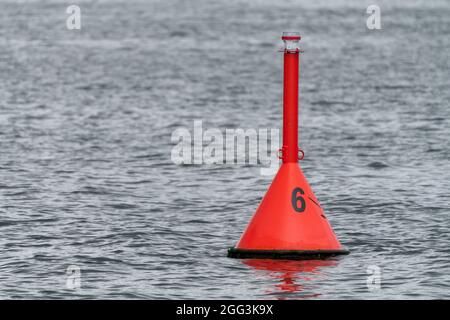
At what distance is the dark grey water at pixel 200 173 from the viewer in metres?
10.9

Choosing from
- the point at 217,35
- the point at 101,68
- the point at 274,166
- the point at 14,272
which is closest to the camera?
the point at 14,272

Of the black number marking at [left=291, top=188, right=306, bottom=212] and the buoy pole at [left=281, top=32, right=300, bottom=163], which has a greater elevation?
the buoy pole at [left=281, top=32, right=300, bottom=163]

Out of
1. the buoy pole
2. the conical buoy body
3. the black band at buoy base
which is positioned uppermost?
the buoy pole

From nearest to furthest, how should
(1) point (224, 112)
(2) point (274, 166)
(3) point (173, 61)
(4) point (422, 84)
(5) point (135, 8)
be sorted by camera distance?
A: (2) point (274, 166) → (1) point (224, 112) → (4) point (422, 84) → (3) point (173, 61) → (5) point (135, 8)

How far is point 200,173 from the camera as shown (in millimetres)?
17656

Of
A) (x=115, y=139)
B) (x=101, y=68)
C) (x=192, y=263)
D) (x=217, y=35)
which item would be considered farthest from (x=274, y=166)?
(x=217, y=35)

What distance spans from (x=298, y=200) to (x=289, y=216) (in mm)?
193

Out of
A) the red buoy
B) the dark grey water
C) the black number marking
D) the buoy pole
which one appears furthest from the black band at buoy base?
the buoy pole

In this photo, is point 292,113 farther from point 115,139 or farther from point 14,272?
point 115,139

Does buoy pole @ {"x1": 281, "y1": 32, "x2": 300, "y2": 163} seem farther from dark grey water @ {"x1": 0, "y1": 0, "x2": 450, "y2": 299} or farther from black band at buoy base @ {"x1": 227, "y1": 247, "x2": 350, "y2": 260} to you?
dark grey water @ {"x1": 0, "y1": 0, "x2": 450, "y2": 299}

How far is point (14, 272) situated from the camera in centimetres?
1105

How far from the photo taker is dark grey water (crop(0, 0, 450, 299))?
1094cm

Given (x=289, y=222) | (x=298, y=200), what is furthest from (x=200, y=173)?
(x=289, y=222)

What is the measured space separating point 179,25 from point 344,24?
352 inches
